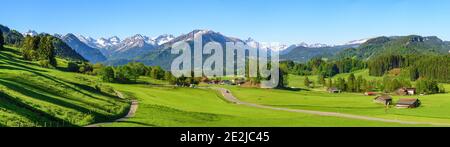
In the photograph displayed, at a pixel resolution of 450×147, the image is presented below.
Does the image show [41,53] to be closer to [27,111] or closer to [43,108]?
[43,108]

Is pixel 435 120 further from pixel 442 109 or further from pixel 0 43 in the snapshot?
pixel 0 43

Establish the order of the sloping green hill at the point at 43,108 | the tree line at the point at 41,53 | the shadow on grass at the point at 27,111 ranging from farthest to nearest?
the tree line at the point at 41,53
the shadow on grass at the point at 27,111
the sloping green hill at the point at 43,108

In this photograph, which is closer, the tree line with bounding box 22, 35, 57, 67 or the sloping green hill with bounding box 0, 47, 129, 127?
the sloping green hill with bounding box 0, 47, 129, 127

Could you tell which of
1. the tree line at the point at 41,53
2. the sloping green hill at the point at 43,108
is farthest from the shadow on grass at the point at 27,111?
the tree line at the point at 41,53

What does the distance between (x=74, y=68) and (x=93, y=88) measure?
82751 millimetres

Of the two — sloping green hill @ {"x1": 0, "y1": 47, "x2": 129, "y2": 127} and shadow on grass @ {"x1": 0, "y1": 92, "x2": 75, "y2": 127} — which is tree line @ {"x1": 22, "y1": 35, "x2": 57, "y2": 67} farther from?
shadow on grass @ {"x1": 0, "y1": 92, "x2": 75, "y2": 127}

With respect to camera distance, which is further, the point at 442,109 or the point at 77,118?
the point at 442,109

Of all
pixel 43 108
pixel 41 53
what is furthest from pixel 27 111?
pixel 41 53

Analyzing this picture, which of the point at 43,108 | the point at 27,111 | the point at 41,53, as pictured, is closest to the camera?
the point at 27,111

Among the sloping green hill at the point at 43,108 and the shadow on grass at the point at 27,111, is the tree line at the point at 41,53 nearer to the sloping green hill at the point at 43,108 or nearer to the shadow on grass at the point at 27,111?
the sloping green hill at the point at 43,108

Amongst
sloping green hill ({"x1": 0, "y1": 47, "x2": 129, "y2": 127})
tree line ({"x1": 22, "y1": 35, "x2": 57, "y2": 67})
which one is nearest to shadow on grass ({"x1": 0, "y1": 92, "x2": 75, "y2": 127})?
sloping green hill ({"x1": 0, "y1": 47, "x2": 129, "y2": 127})
